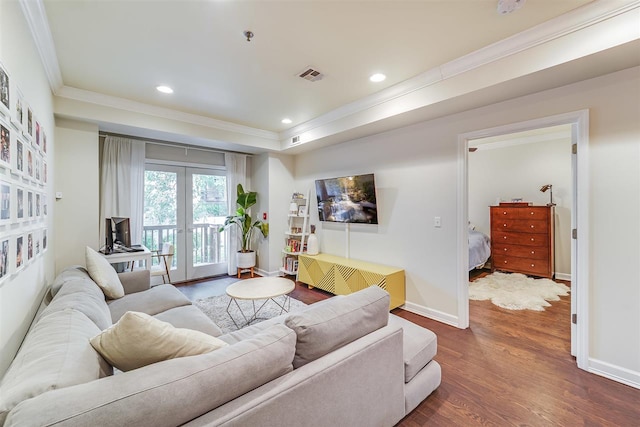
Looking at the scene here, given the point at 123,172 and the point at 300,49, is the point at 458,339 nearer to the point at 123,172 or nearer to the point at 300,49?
the point at 300,49

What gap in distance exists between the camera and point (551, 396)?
6.32 ft

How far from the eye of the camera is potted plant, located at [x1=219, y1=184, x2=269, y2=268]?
498cm

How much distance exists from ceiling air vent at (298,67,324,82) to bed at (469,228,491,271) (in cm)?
373

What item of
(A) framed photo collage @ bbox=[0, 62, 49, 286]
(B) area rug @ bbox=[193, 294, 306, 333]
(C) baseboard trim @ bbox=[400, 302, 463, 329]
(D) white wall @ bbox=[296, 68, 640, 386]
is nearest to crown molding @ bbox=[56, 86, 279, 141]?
(D) white wall @ bbox=[296, 68, 640, 386]

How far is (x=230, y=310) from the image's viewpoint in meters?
3.49

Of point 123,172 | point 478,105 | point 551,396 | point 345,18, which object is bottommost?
point 551,396

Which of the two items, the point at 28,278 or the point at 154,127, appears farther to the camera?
the point at 154,127

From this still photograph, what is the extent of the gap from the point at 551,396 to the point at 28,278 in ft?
11.8

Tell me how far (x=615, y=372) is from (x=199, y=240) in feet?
17.6

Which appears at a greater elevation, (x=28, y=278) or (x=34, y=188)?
(x=34, y=188)

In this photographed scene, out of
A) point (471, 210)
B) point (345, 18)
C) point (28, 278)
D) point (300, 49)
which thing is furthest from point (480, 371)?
point (471, 210)

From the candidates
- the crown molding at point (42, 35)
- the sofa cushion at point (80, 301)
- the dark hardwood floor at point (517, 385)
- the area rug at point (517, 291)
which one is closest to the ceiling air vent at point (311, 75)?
the crown molding at point (42, 35)

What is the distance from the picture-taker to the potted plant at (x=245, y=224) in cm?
498

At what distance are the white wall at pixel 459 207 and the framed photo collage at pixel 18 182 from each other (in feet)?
11.1
